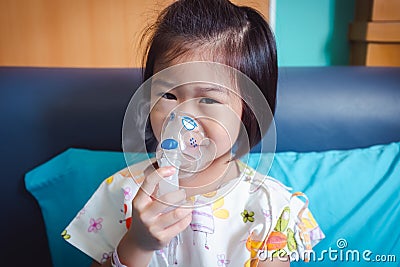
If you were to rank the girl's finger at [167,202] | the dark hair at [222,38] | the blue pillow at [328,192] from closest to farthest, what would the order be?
the girl's finger at [167,202] < the dark hair at [222,38] < the blue pillow at [328,192]

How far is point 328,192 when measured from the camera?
2.79ft

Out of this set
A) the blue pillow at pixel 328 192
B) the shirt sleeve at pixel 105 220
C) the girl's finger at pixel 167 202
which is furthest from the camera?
the blue pillow at pixel 328 192

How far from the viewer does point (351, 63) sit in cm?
141

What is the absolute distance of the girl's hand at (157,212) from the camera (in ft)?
1.61

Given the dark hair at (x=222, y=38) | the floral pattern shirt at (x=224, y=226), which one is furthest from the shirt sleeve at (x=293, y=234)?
the dark hair at (x=222, y=38)

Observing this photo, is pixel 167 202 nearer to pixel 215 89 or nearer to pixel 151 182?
pixel 151 182

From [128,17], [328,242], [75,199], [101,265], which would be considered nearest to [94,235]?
[101,265]

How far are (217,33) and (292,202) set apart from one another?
30 cm

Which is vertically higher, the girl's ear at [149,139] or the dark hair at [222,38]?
the dark hair at [222,38]

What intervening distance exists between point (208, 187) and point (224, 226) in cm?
16

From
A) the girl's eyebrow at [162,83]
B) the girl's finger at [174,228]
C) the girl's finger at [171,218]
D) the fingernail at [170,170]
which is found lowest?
the girl's finger at [174,228]

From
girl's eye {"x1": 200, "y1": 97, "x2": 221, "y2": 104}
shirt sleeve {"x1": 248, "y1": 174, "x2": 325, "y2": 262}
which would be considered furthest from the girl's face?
shirt sleeve {"x1": 248, "y1": 174, "x2": 325, "y2": 262}

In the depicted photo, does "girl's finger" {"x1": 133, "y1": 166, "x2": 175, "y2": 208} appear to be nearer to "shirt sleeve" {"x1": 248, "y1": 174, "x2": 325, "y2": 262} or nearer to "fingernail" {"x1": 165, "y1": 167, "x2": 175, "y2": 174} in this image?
"fingernail" {"x1": 165, "y1": 167, "x2": 175, "y2": 174}

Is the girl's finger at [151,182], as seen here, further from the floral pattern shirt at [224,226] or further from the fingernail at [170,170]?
the floral pattern shirt at [224,226]
